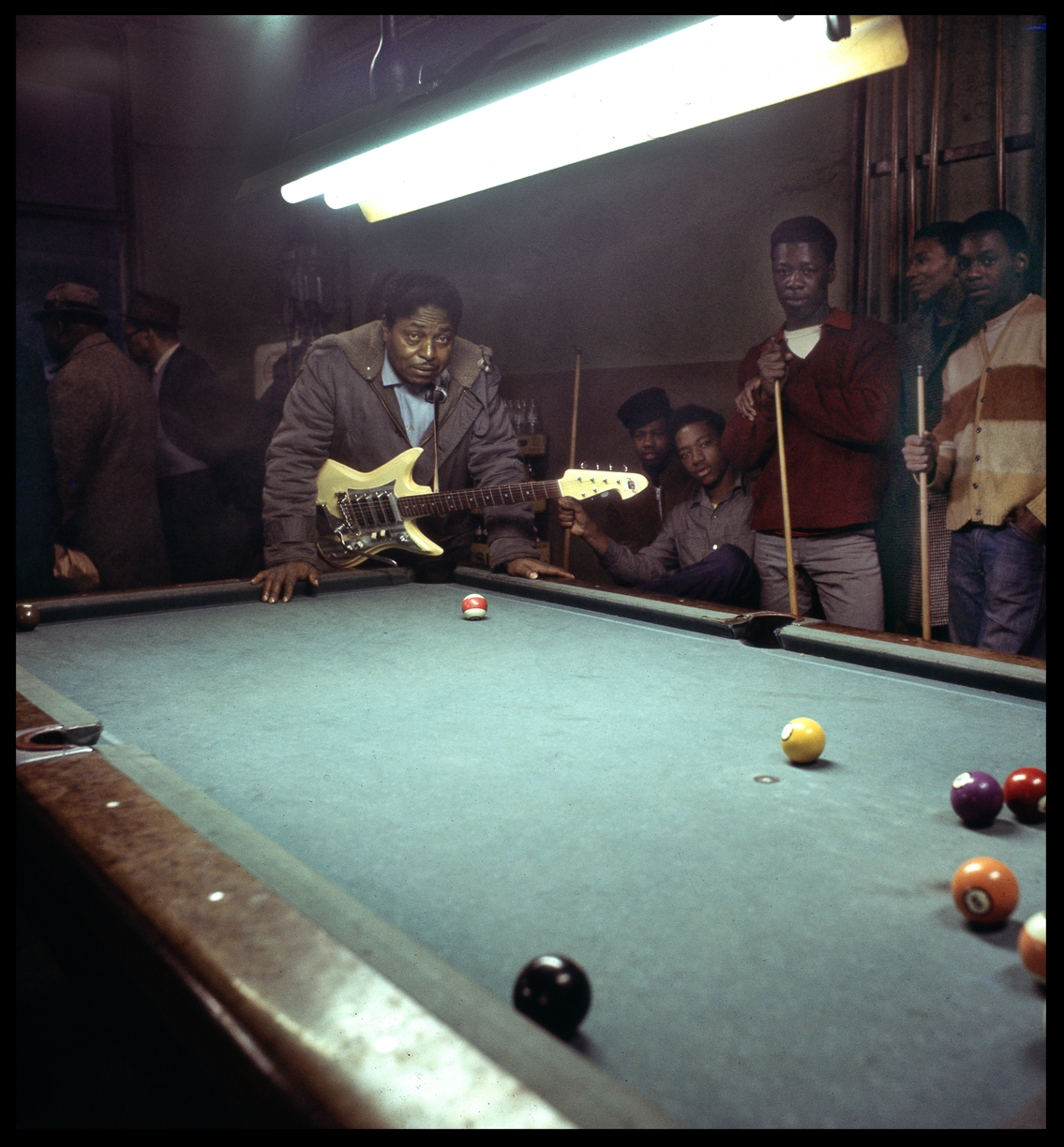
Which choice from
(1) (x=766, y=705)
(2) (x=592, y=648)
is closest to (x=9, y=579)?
(2) (x=592, y=648)

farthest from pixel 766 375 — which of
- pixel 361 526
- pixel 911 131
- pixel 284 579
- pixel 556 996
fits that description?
pixel 556 996

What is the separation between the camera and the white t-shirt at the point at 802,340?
341 centimetres

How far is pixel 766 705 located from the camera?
154 cm

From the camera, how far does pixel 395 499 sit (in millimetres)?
3346

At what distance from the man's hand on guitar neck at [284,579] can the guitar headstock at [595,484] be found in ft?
3.12

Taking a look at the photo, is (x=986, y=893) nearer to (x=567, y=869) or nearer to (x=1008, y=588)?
(x=567, y=869)

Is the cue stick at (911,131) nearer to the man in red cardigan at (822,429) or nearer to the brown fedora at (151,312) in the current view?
the man in red cardigan at (822,429)

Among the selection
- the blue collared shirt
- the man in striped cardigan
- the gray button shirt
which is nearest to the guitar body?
the blue collared shirt

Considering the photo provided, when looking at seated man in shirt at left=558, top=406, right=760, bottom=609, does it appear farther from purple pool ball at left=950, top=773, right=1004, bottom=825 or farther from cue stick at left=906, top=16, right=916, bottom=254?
purple pool ball at left=950, top=773, right=1004, bottom=825

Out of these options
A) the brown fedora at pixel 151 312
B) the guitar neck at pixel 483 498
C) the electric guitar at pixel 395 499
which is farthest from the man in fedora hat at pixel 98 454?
the guitar neck at pixel 483 498

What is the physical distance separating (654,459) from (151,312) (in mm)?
2441
